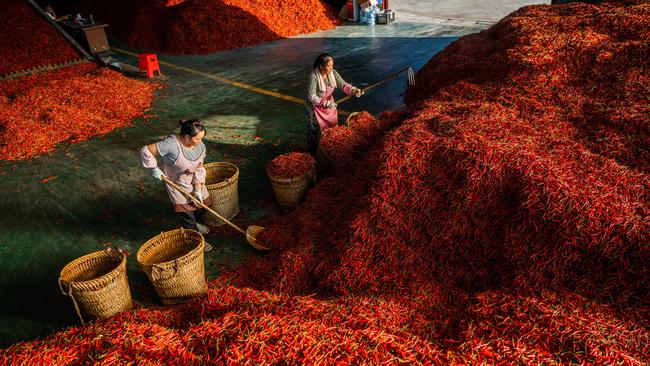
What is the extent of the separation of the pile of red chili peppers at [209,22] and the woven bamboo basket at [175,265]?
1162 centimetres

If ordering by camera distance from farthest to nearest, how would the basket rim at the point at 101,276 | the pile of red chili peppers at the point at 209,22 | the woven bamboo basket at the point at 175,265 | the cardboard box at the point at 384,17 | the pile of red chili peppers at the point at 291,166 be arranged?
the cardboard box at the point at 384,17 < the pile of red chili peppers at the point at 209,22 < the pile of red chili peppers at the point at 291,166 < the woven bamboo basket at the point at 175,265 < the basket rim at the point at 101,276

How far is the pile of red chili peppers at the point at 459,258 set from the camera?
2668 millimetres

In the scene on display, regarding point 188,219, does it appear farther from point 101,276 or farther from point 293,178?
point 293,178

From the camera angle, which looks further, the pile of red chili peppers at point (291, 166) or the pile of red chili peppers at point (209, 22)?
the pile of red chili peppers at point (209, 22)

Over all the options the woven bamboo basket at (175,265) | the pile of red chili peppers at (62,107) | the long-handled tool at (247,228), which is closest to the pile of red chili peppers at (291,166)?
the long-handled tool at (247,228)

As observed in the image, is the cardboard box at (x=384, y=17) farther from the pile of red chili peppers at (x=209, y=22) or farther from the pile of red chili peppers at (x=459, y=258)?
the pile of red chili peppers at (x=459, y=258)

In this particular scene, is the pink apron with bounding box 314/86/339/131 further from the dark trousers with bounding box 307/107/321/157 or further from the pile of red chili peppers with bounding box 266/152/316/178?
the pile of red chili peppers with bounding box 266/152/316/178

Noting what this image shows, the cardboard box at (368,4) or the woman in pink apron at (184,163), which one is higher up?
the cardboard box at (368,4)

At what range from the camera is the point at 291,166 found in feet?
17.0

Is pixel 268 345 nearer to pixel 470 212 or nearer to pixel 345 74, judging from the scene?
pixel 470 212

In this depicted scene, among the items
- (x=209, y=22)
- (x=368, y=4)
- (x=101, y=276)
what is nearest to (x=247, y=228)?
(x=101, y=276)

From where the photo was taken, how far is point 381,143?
4566 millimetres

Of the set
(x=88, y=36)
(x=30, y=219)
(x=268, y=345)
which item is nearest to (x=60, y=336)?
(x=268, y=345)

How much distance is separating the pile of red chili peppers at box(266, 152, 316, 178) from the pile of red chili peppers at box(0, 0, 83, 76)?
9484 mm
